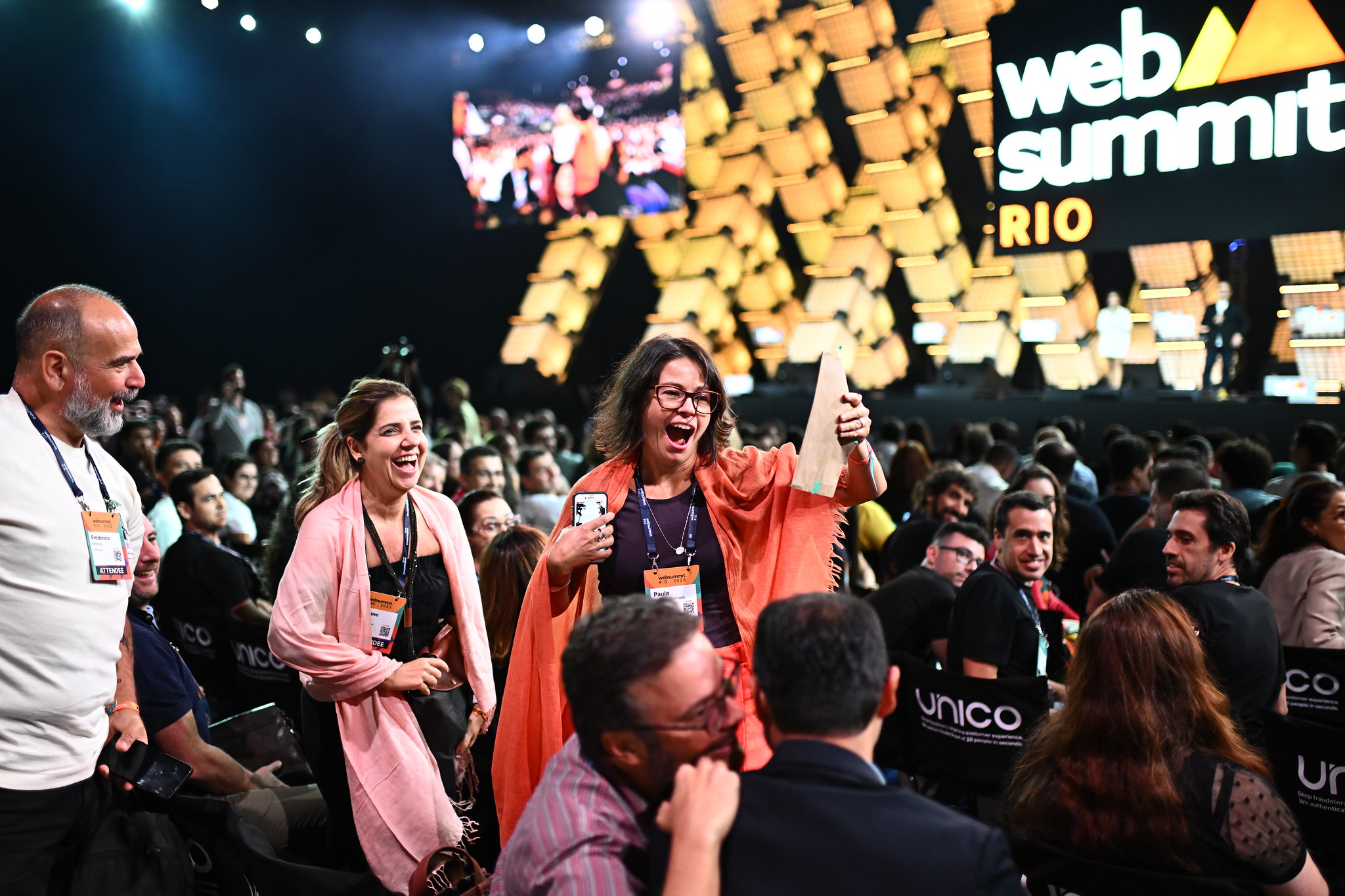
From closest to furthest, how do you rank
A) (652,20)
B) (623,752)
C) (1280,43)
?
(623,752) → (1280,43) → (652,20)

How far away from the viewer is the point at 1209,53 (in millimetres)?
6898

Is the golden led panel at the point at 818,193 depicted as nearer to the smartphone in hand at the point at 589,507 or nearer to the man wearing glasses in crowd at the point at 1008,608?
the man wearing glasses in crowd at the point at 1008,608

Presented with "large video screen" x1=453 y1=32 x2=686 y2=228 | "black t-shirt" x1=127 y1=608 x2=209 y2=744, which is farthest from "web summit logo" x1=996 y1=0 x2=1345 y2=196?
"large video screen" x1=453 y1=32 x2=686 y2=228

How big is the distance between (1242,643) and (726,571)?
1484mm

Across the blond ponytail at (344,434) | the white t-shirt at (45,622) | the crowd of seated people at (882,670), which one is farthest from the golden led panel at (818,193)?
the white t-shirt at (45,622)

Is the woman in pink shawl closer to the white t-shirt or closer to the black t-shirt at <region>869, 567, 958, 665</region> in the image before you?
the white t-shirt

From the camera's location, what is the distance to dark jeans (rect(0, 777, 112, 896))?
5.92 feet

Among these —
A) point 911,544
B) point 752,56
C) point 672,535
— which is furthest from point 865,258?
point 672,535

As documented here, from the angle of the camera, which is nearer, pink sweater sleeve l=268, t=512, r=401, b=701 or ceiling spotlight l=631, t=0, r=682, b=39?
pink sweater sleeve l=268, t=512, r=401, b=701

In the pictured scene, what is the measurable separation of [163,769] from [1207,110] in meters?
7.63

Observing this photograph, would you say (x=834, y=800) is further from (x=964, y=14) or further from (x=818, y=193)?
(x=818, y=193)

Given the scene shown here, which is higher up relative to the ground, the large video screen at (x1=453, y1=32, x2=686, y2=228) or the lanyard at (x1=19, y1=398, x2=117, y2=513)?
the large video screen at (x1=453, y1=32, x2=686, y2=228)

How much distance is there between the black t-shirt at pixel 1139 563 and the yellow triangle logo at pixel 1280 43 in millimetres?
4706

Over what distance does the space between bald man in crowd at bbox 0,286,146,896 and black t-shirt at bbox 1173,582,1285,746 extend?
8.51 ft
